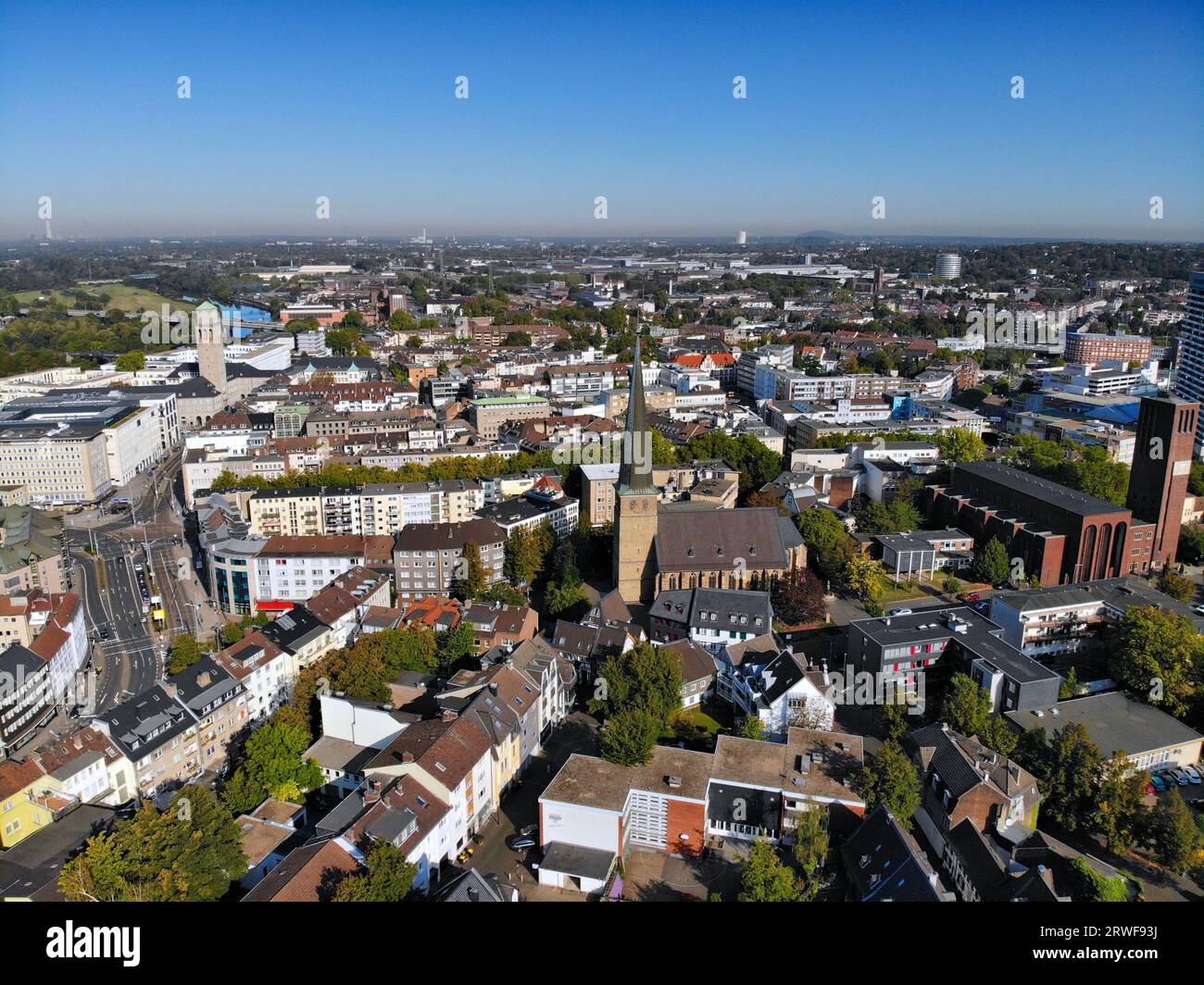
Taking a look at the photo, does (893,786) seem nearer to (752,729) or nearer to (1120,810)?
(752,729)

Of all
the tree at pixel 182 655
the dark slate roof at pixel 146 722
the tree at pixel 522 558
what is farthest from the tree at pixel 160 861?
the tree at pixel 522 558

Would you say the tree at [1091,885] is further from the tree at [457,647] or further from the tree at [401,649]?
the tree at [401,649]

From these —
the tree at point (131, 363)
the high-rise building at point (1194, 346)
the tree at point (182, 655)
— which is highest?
the high-rise building at point (1194, 346)

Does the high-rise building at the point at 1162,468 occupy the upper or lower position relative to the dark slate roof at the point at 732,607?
upper

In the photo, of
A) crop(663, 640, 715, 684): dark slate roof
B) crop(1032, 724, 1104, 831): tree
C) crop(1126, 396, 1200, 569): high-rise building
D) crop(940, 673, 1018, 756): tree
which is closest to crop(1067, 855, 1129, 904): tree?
crop(1032, 724, 1104, 831): tree

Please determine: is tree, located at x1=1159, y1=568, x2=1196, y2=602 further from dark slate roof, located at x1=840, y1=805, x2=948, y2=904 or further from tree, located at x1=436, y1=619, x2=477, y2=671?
tree, located at x1=436, y1=619, x2=477, y2=671

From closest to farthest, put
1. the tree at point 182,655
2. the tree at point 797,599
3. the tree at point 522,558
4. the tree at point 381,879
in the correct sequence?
the tree at point 381,879 < the tree at point 182,655 < the tree at point 797,599 < the tree at point 522,558
